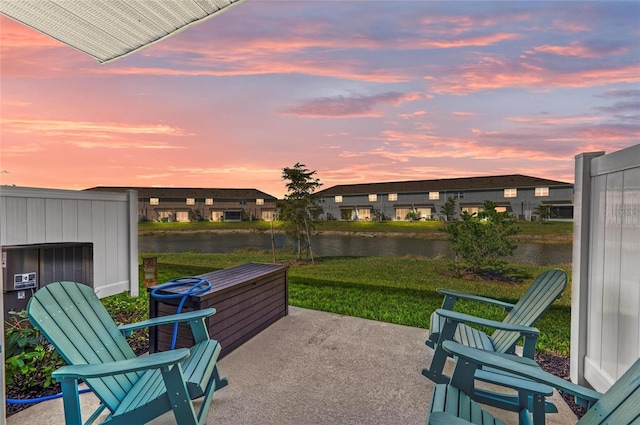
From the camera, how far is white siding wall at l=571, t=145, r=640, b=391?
1.82 meters

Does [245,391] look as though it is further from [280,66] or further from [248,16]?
[280,66]

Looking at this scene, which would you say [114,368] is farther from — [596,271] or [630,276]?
[596,271]

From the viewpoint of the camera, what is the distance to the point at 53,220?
3.34 m

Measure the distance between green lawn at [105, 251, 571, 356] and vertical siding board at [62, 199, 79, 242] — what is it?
93 centimetres

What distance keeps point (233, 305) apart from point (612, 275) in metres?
2.91

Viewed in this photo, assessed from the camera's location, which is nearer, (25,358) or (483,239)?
(25,358)

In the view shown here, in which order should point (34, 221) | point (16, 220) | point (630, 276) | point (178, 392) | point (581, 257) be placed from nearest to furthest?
point (178, 392) → point (630, 276) → point (581, 257) → point (16, 220) → point (34, 221)

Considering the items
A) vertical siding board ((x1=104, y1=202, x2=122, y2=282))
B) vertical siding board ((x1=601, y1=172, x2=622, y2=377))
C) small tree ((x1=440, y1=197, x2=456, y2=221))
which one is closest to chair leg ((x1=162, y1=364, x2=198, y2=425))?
vertical siding board ((x1=601, y1=172, x2=622, y2=377))

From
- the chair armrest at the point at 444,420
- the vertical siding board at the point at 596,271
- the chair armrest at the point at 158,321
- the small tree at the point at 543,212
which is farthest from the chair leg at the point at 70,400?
the small tree at the point at 543,212

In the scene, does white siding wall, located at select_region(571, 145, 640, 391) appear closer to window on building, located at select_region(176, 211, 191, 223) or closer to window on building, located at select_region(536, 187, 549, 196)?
window on building, located at select_region(536, 187, 549, 196)

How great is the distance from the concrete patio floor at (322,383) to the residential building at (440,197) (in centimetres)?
354

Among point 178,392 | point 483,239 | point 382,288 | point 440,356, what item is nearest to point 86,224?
point 178,392

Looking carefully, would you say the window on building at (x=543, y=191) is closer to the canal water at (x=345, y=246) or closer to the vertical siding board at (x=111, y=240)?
the canal water at (x=345, y=246)

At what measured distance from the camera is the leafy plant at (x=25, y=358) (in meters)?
2.12
